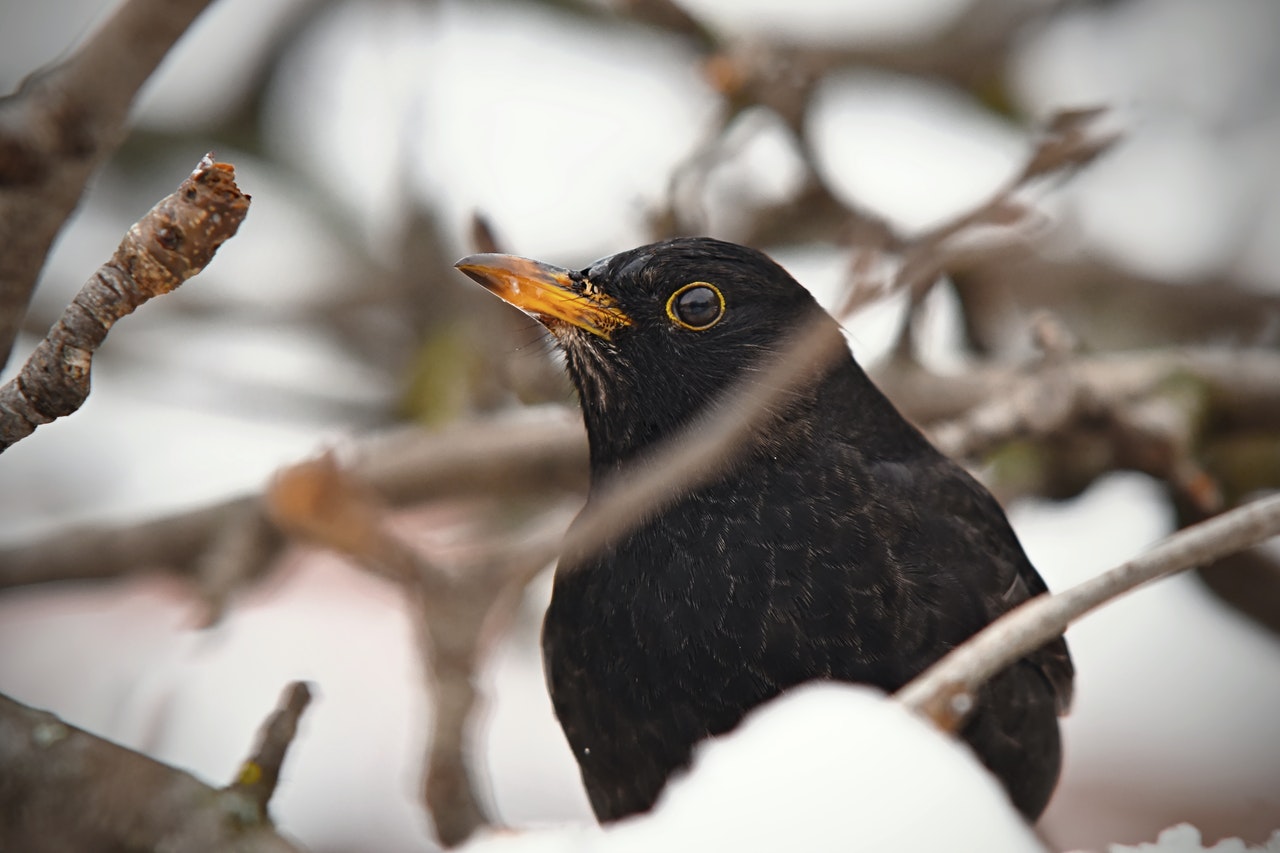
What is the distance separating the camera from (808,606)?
269 cm

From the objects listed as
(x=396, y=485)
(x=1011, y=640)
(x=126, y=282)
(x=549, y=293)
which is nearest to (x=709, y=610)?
(x=1011, y=640)

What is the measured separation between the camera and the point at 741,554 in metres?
2.81

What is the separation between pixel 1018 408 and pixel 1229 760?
1322 millimetres

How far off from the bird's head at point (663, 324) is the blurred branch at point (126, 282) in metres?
1.42

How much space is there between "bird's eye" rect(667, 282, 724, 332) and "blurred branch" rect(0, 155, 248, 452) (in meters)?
1.62

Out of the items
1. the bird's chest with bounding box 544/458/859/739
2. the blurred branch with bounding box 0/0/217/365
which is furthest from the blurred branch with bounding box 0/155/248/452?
the bird's chest with bounding box 544/458/859/739

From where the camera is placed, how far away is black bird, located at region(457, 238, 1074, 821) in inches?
106

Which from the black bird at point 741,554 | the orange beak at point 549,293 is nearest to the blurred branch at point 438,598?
the black bird at point 741,554

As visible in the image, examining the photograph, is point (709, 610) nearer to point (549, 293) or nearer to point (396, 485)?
point (549, 293)

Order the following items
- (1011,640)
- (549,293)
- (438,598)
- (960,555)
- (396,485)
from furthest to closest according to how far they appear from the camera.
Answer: (396,485), (438,598), (549,293), (960,555), (1011,640)

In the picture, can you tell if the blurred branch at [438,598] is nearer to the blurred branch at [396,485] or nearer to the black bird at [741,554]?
the black bird at [741,554]

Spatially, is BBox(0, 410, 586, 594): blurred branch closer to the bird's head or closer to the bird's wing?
the bird's head

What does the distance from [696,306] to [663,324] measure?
0.10 m

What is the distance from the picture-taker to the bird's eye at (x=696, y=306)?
321 centimetres
